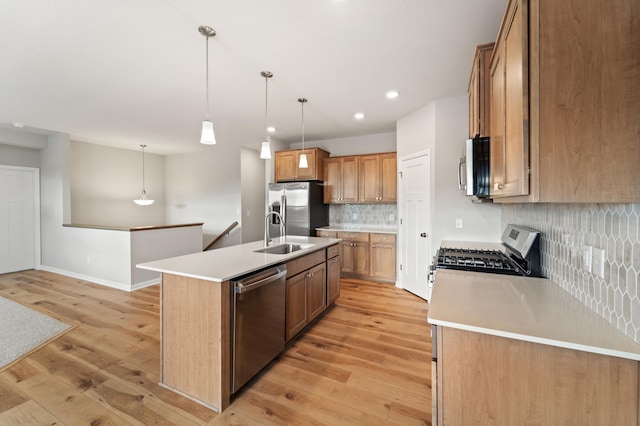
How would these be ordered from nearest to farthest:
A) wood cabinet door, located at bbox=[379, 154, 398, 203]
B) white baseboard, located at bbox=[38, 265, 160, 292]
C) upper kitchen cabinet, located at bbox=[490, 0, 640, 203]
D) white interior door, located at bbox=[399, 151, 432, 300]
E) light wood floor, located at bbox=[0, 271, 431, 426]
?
upper kitchen cabinet, located at bbox=[490, 0, 640, 203] < light wood floor, located at bbox=[0, 271, 431, 426] < white interior door, located at bbox=[399, 151, 432, 300] < white baseboard, located at bbox=[38, 265, 160, 292] < wood cabinet door, located at bbox=[379, 154, 398, 203]

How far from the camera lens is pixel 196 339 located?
1876 millimetres

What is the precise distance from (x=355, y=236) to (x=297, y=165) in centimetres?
179

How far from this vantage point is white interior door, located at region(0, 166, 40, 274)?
16.7 ft

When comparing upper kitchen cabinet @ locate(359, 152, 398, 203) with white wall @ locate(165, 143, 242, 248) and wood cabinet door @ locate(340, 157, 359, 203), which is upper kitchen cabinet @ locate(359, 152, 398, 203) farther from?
white wall @ locate(165, 143, 242, 248)

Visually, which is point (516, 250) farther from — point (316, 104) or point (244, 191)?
point (244, 191)

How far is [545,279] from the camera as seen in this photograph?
1.78m

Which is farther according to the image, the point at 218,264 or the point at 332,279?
the point at 332,279

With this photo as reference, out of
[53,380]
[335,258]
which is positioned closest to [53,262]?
[53,380]

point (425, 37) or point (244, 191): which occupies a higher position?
point (425, 37)

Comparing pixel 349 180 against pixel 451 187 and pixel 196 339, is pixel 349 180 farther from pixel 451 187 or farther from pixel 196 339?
pixel 196 339

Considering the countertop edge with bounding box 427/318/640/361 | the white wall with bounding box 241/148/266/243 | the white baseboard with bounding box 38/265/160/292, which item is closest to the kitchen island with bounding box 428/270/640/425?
the countertop edge with bounding box 427/318/640/361

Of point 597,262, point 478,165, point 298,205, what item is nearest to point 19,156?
point 298,205

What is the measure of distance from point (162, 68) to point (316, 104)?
1.82 m

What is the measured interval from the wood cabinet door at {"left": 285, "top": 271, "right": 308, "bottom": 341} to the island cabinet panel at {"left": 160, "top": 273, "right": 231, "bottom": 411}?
2.40 ft
